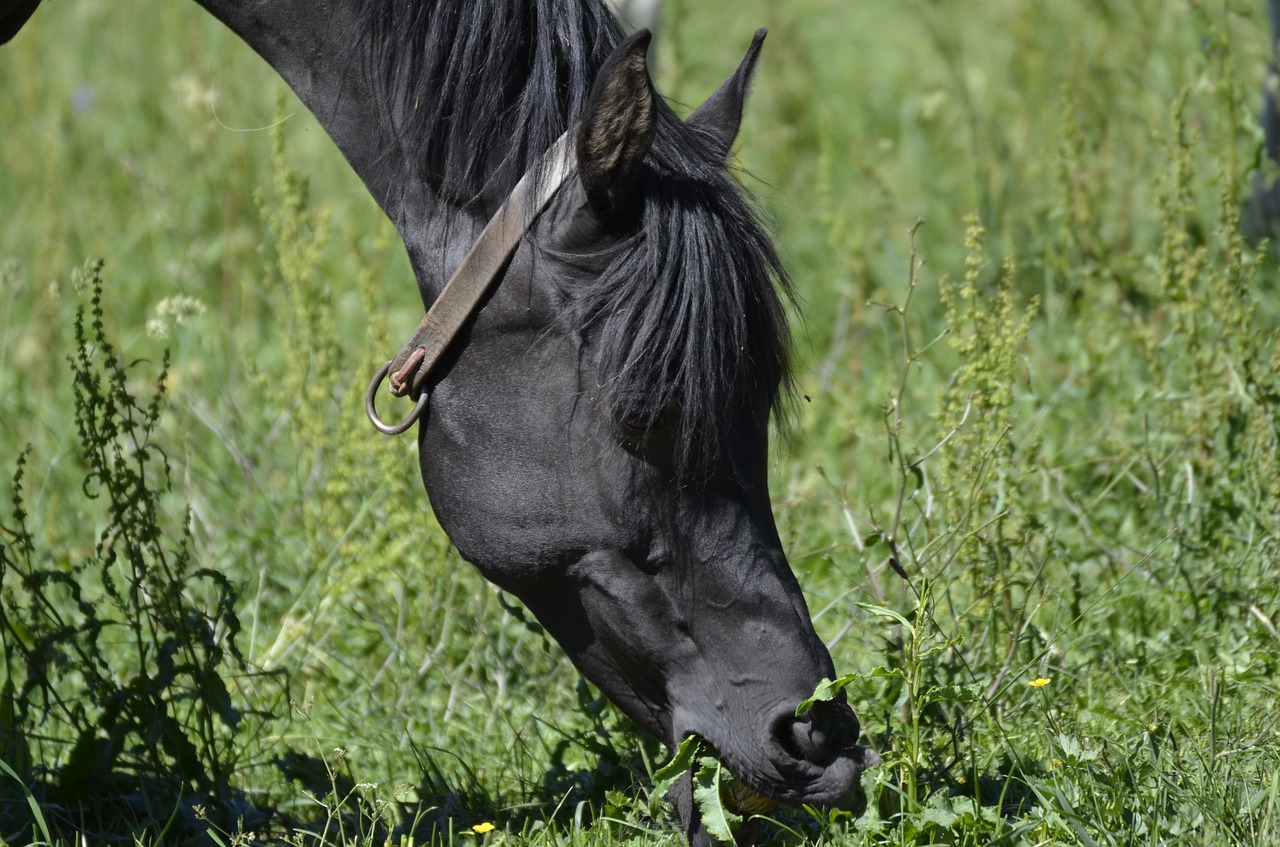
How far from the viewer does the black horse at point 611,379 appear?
6.40 ft

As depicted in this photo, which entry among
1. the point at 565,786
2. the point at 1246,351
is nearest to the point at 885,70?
the point at 1246,351

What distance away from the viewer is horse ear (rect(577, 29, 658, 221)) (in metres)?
1.85

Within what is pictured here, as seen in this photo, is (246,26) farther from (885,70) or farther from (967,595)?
(885,70)

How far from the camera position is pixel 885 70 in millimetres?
7074

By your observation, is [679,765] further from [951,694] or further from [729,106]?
[729,106]

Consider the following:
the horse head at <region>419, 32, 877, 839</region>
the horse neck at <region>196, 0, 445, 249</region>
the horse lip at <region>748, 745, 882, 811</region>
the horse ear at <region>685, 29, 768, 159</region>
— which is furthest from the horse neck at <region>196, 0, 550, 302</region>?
the horse lip at <region>748, 745, 882, 811</region>

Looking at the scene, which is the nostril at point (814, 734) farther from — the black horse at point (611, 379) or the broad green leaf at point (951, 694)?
the broad green leaf at point (951, 694)

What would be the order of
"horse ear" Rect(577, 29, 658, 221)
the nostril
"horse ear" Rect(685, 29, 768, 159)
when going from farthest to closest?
"horse ear" Rect(685, 29, 768, 159)
the nostril
"horse ear" Rect(577, 29, 658, 221)

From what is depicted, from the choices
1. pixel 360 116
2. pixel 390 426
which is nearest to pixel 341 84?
pixel 360 116

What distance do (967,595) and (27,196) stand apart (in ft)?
17.4

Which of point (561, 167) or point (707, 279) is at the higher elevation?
point (561, 167)

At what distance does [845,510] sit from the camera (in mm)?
2629

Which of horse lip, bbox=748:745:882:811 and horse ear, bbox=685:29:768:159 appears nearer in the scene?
horse lip, bbox=748:745:882:811

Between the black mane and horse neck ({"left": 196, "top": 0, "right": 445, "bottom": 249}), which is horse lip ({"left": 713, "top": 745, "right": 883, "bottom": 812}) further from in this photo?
horse neck ({"left": 196, "top": 0, "right": 445, "bottom": 249})
